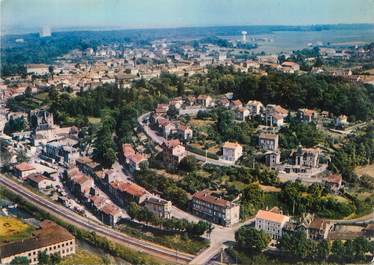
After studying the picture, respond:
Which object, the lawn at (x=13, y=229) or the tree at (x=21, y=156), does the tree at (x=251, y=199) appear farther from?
the tree at (x=21, y=156)


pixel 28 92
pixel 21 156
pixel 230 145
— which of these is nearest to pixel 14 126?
pixel 21 156

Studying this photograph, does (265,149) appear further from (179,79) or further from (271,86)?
Result: (179,79)

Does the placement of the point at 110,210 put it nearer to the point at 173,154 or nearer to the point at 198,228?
the point at 198,228

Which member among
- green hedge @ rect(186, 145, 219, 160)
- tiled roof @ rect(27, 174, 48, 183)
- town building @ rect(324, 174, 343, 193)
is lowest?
tiled roof @ rect(27, 174, 48, 183)

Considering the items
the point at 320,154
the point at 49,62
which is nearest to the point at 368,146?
the point at 320,154

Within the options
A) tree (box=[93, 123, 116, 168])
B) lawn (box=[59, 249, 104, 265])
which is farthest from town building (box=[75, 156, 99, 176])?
lawn (box=[59, 249, 104, 265])

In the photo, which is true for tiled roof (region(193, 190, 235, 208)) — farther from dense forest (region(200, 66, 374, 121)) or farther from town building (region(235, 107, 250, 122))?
dense forest (region(200, 66, 374, 121))
